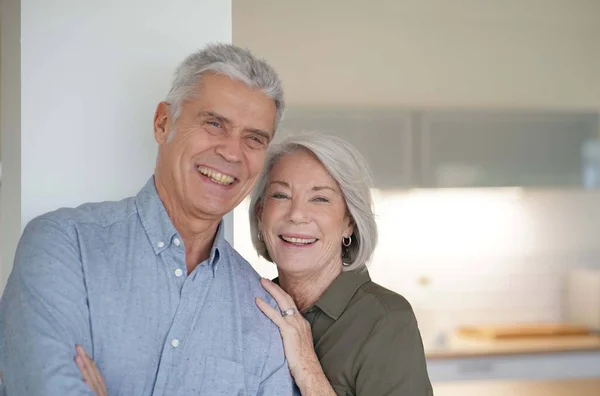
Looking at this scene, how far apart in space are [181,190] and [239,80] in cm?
27

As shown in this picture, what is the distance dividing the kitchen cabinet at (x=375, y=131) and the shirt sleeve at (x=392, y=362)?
281 cm

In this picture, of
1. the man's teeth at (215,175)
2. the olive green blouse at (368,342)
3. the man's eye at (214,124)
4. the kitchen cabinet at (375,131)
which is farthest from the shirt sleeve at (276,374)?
the kitchen cabinet at (375,131)

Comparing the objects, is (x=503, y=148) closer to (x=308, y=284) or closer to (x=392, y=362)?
(x=308, y=284)

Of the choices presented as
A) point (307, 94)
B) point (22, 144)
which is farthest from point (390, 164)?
point (22, 144)

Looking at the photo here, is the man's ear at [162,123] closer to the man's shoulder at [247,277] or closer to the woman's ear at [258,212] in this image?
the man's shoulder at [247,277]

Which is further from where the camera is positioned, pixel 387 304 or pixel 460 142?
pixel 460 142

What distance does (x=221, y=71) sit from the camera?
5.38ft

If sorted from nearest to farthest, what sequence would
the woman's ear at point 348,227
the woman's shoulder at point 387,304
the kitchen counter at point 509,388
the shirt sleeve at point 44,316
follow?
the shirt sleeve at point 44,316 < the woman's shoulder at point 387,304 < the woman's ear at point 348,227 < the kitchen counter at point 509,388

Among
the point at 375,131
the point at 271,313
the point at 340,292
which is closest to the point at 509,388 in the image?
the point at 375,131

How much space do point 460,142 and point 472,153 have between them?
0.11 metres

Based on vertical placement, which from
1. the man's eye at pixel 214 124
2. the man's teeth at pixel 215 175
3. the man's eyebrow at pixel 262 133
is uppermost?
the man's eye at pixel 214 124

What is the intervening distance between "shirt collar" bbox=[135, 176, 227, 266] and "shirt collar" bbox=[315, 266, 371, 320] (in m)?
0.40

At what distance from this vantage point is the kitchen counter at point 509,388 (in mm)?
4562

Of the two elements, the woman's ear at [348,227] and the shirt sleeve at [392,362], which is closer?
the shirt sleeve at [392,362]
